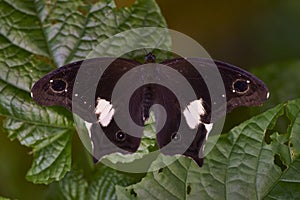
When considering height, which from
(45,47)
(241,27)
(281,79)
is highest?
(45,47)

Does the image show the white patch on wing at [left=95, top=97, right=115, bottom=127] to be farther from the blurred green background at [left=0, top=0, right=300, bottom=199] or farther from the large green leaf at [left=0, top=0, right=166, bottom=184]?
the blurred green background at [left=0, top=0, right=300, bottom=199]

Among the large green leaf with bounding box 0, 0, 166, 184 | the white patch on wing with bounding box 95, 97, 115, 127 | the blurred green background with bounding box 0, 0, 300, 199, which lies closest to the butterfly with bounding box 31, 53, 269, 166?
the white patch on wing with bounding box 95, 97, 115, 127

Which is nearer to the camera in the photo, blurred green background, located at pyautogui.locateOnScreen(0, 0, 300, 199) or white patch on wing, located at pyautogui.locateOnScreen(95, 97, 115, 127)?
white patch on wing, located at pyautogui.locateOnScreen(95, 97, 115, 127)

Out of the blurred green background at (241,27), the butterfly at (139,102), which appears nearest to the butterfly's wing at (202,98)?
the butterfly at (139,102)

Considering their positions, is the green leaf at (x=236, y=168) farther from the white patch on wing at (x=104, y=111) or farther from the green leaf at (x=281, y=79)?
the green leaf at (x=281, y=79)

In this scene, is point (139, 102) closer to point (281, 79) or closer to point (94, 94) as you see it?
point (94, 94)

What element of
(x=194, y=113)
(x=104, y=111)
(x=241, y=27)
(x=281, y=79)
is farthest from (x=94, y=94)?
(x=241, y=27)

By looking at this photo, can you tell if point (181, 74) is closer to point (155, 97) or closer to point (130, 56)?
point (155, 97)

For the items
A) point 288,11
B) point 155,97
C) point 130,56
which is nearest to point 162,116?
point 155,97
